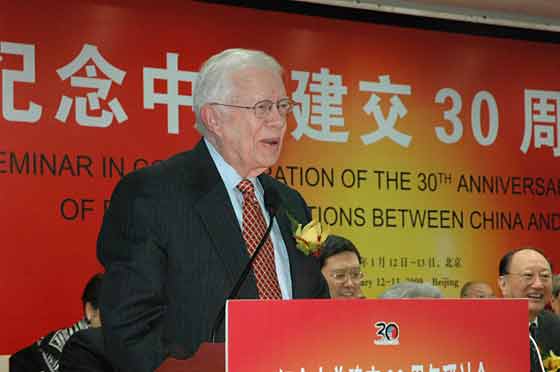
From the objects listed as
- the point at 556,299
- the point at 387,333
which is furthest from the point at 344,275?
the point at 387,333

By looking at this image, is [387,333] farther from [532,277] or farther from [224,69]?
[532,277]

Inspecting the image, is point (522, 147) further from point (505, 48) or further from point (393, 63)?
point (393, 63)

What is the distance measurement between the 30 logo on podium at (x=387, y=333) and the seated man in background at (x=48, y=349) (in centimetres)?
307

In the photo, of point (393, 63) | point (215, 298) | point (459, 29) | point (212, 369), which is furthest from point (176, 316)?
point (459, 29)

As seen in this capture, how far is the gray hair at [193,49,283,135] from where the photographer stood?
81.4 inches

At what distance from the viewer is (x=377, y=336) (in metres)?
1.48

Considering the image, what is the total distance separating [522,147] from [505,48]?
644 mm

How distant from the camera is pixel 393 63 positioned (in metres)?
5.89

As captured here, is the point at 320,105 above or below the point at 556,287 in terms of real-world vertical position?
above

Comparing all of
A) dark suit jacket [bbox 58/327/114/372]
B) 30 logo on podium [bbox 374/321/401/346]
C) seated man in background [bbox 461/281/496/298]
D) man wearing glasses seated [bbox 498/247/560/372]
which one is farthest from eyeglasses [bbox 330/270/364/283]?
30 logo on podium [bbox 374/321/401/346]

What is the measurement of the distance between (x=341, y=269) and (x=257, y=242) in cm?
248

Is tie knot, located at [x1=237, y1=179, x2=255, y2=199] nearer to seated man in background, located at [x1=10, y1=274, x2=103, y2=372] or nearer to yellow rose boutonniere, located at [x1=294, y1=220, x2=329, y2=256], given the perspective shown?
yellow rose boutonniere, located at [x1=294, y1=220, x2=329, y2=256]

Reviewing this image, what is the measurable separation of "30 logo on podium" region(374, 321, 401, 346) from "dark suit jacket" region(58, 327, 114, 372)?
158cm

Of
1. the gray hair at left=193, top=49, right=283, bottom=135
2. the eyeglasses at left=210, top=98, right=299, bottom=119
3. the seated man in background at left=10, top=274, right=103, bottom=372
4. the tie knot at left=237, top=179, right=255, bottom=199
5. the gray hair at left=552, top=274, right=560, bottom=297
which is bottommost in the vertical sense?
the seated man in background at left=10, top=274, right=103, bottom=372
